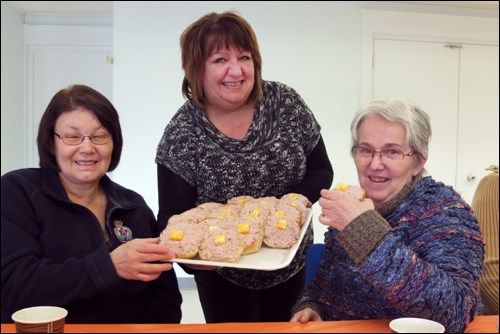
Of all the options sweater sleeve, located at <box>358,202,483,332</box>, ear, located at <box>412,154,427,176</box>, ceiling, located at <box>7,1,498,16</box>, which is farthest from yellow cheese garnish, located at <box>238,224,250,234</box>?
ceiling, located at <box>7,1,498,16</box>

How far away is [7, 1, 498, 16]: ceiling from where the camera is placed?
2.91m

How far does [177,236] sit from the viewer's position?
3.88 ft

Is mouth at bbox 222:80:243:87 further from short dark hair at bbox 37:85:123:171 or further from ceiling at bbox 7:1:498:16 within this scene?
ceiling at bbox 7:1:498:16

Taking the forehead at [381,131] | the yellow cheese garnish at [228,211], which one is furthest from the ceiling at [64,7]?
the forehead at [381,131]

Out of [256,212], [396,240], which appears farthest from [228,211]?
[396,240]

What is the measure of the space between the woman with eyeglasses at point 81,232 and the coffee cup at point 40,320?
0.17 meters

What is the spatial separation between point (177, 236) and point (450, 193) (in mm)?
714

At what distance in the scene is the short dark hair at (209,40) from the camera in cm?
143

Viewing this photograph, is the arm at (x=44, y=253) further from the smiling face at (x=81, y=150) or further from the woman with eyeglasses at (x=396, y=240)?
the woman with eyeglasses at (x=396, y=240)

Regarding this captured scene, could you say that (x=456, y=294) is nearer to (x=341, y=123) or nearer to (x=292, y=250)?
(x=292, y=250)

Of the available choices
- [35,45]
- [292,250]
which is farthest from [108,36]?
[292,250]

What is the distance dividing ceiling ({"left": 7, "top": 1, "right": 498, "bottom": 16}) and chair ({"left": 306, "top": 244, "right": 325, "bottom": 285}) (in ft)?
7.96

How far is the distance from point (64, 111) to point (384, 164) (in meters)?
0.89

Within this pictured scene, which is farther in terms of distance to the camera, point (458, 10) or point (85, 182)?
point (458, 10)
